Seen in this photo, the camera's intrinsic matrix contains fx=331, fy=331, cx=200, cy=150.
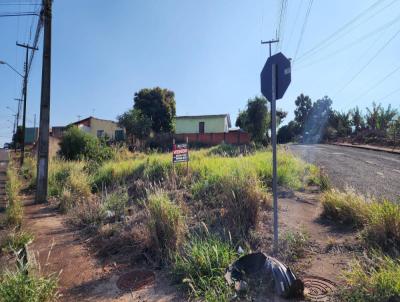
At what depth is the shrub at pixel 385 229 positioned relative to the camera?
13.7 ft

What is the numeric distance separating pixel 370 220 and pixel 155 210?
127 inches

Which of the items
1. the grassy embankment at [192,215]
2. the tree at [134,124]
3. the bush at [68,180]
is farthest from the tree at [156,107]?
the grassy embankment at [192,215]

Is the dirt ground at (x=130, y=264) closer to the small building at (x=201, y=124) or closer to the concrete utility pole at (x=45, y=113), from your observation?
the concrete utility pole at (x=45, y=113)

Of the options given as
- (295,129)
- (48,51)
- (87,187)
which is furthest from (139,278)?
(295,129)

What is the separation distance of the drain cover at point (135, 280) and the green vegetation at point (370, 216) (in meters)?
2.99

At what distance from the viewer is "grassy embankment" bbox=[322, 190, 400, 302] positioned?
3.04m

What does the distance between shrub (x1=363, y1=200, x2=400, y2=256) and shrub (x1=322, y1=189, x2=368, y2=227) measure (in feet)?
1.62

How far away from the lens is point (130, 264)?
510cm

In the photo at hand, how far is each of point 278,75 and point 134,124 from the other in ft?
108

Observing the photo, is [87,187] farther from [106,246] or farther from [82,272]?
[82,272]

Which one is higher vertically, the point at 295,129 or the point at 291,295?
the point at 295,129

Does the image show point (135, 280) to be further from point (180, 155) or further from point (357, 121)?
point (357, 121)

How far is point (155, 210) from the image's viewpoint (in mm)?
5340

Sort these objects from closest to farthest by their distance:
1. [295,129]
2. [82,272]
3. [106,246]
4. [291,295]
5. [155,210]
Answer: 1. [291,295]
2. [82,272]
3. [155,210]
4. [106,246]
5. [295,129]
